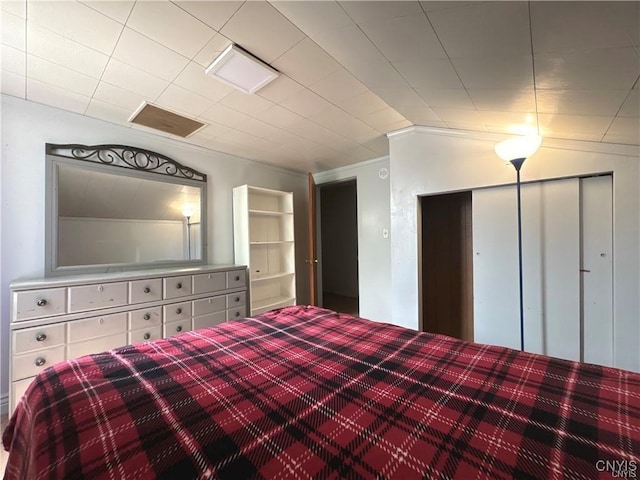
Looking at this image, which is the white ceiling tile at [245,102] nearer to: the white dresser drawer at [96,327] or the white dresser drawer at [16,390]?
the white dresser drawer at [96,327]

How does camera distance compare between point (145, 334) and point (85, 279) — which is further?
point (145, 334)

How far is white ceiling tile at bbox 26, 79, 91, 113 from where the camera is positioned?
1905 millimetres

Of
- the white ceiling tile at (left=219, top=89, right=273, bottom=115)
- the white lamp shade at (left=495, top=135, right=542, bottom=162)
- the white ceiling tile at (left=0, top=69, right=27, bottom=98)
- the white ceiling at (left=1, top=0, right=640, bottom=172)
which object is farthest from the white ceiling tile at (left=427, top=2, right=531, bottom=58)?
the white ceiling tile at (left=0, top=69, right=27, bottom=98)

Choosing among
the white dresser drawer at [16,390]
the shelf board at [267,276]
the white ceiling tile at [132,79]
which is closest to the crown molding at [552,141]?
the white ceiling tile at [132,79]

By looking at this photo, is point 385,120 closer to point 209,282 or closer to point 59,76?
point 209,282

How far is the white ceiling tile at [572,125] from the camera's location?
5.18 ft

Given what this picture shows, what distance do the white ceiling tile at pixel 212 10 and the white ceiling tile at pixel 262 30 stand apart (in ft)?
0.09

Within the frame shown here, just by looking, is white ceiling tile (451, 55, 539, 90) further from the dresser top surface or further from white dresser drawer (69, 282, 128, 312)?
white dresser drawer (69, 282, 128, 312)

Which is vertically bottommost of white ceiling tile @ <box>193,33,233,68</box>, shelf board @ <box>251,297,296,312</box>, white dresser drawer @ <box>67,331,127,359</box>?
shelf board @ <box>251,297,296,312</box>

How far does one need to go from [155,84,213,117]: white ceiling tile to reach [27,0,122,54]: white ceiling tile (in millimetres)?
478

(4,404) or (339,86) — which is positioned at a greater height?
(339,86)

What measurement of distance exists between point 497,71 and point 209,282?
112 inches

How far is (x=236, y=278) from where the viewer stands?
9.94ft

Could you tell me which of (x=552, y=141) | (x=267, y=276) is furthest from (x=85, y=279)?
(x=552, y=141)
